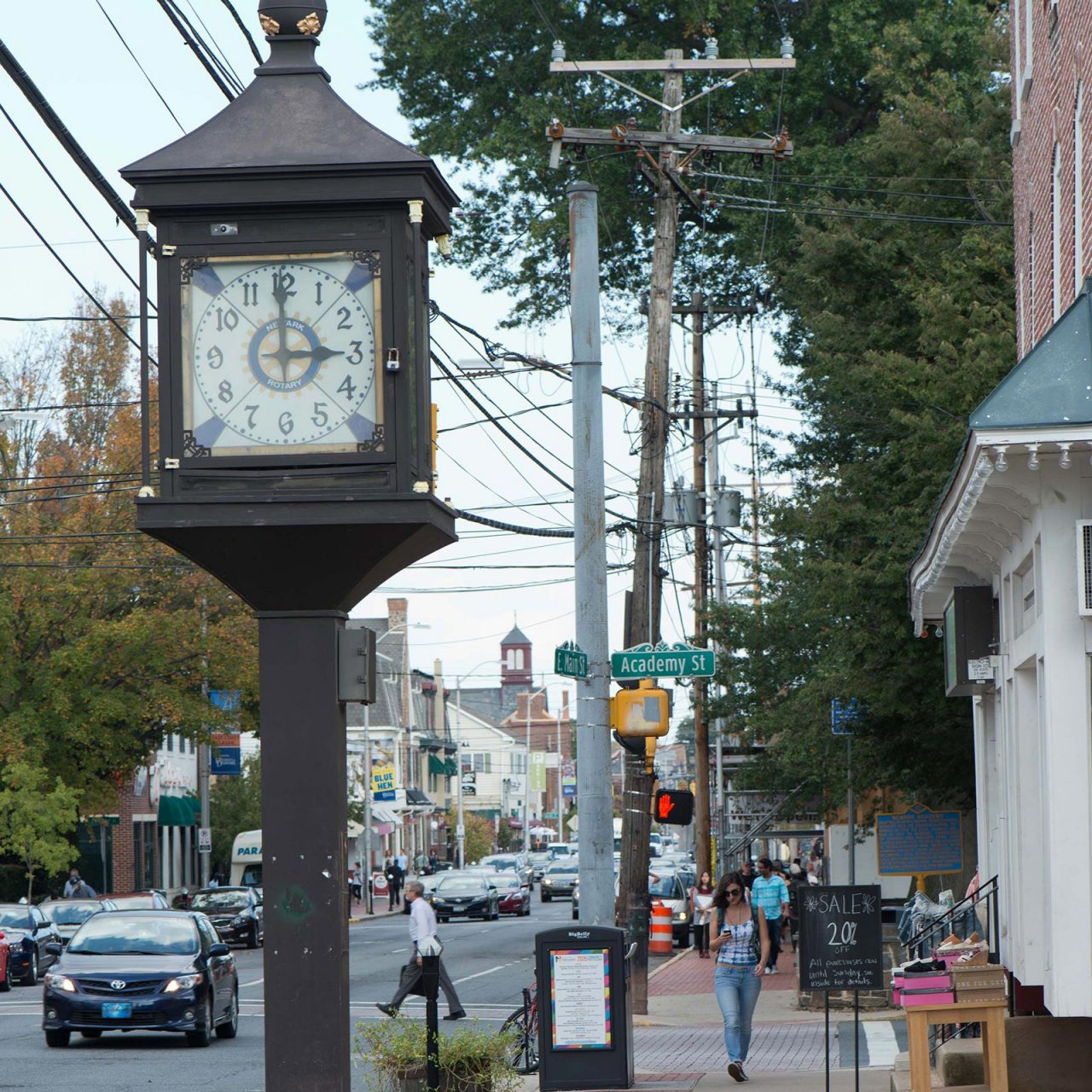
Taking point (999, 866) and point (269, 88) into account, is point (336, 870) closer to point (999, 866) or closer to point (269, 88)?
point (269, 88)

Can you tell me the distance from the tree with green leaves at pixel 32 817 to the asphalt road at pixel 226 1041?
495cm

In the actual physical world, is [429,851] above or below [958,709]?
below

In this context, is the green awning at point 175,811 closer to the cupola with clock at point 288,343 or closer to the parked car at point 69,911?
the parked car at point 69,911

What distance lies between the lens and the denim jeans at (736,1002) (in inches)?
583

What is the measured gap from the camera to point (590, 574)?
593 inches

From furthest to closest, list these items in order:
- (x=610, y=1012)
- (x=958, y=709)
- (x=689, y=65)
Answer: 1. (x=958, y=709)
2. (x=689, y=65)
3. (x=610, y=1012)

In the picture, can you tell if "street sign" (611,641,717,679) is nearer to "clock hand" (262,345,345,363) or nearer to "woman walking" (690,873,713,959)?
"clock hand" (262,345,345,363)

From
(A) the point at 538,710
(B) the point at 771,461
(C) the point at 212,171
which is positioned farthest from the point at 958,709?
(A) the point at 538,710

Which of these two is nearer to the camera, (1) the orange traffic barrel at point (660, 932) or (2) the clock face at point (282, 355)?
(2) the clock face at point (282, 355)

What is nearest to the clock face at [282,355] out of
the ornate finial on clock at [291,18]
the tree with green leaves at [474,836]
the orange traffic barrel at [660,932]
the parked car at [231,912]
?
the ornate finial on clock at [291,18]

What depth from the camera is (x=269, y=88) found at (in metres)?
7.46

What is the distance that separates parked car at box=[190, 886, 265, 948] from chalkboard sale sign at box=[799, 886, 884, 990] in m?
31.4

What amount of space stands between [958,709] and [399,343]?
55.4 ft

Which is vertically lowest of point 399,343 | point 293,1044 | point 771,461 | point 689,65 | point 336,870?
point 293,1044
